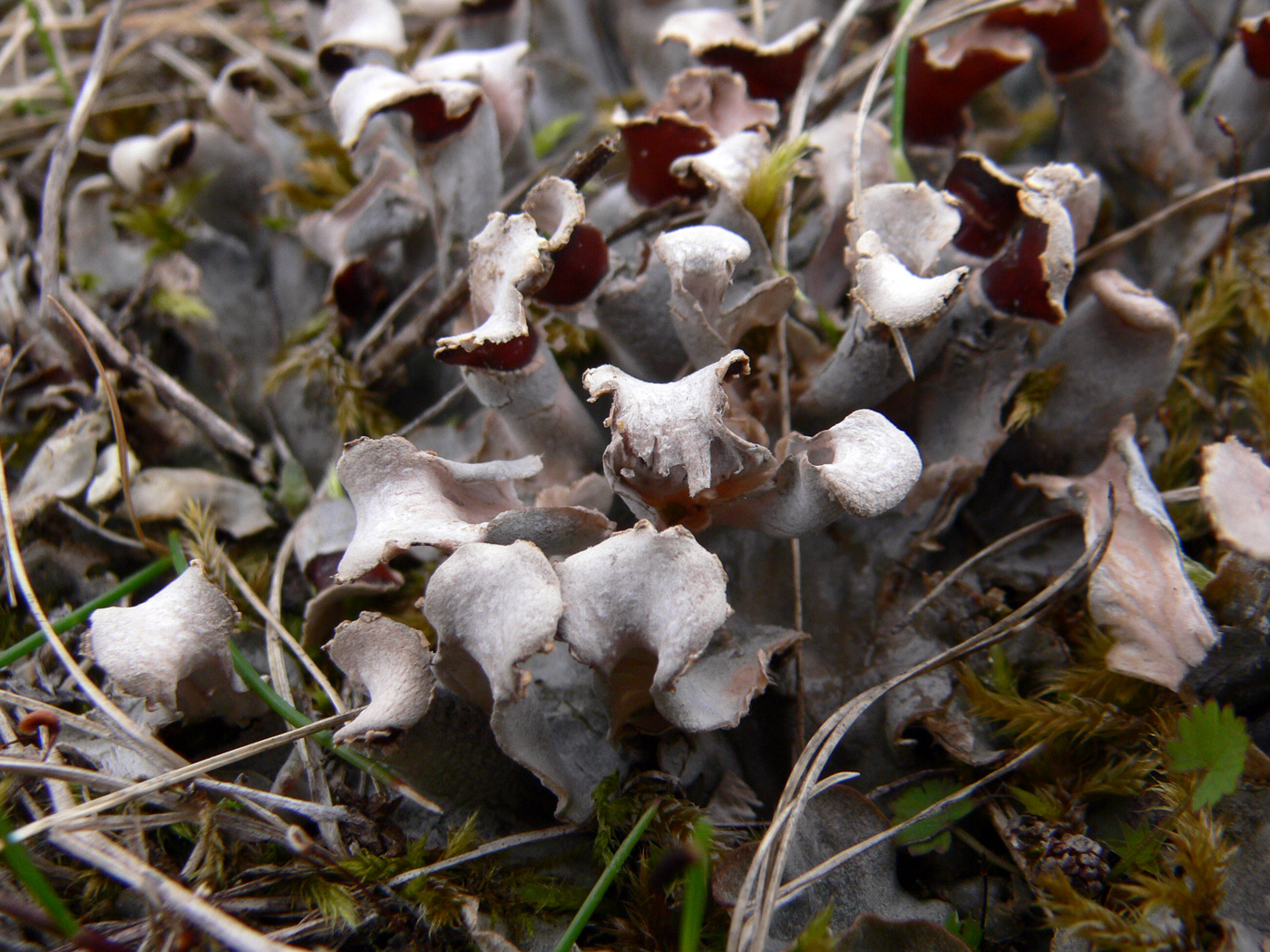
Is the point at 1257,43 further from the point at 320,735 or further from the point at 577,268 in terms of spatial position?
the point at 320,735

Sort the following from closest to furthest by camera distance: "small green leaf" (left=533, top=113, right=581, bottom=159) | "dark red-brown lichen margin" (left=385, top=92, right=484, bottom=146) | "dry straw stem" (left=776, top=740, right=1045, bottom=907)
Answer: "dry straw stem" (left=776, top=740, right=1045, bottom=907) → "dark red-brown lichen margin" (left=385, top=92, right=484, bottom=146) → "small green leaf" (left=533, top=113, right=581, bottom=159)

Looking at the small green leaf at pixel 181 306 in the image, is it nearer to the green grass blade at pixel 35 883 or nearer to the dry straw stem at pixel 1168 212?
the green grass blade at pixel 35 883

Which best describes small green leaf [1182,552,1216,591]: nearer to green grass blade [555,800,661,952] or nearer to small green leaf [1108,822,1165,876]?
small green leaf [1108,822,1165,876]

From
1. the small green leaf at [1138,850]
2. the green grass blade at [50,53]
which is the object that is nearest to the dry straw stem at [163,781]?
the small green leaf at [1138,850]

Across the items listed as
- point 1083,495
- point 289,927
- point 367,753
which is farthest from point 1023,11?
point 289,927

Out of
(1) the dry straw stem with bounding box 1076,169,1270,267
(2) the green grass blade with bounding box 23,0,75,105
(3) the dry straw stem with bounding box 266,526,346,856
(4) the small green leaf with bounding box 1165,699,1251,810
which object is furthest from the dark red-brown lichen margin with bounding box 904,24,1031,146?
(2) the green grass blade with bounding box 23,0,75,105

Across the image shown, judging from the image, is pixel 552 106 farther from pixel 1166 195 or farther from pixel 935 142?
pixel 1166 195

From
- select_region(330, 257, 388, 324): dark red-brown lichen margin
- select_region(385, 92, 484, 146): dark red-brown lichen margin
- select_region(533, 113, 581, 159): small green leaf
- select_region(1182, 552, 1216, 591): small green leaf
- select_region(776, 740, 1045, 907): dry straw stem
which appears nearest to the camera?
select_region(776, 740, 1045, 907): dry straw stem

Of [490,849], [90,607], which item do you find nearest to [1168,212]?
[490,849]
